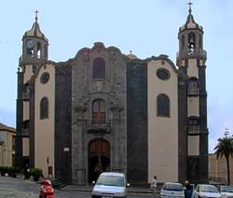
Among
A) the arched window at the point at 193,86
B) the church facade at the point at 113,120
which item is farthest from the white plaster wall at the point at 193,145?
the arched window at the point at 193,86

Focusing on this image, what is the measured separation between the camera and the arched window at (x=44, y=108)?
183 feet

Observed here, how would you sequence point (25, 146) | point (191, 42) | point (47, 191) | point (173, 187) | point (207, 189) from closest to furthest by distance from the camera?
1. point (47, 191)
2. point (173, 187)
3. point (207, 189)
4. point (191, 42)
5. point (25, 146)

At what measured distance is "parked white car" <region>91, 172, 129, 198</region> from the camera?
90.7 ft

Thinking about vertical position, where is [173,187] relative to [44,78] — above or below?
below

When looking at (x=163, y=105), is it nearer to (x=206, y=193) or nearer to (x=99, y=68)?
(x=99, y=68)

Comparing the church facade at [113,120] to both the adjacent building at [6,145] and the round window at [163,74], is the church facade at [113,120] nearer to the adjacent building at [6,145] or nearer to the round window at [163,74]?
the round window at [163,74]

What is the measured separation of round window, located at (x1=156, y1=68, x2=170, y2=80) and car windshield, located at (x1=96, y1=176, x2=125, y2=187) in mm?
25024

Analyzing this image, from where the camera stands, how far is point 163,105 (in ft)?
176

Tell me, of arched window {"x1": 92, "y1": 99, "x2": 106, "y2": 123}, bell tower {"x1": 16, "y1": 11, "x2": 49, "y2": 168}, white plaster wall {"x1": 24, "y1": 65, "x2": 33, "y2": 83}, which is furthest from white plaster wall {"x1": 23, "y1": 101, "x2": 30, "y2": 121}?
arched window {"x1": 92, "y1": 99, "x2": 106, "y2": 123}

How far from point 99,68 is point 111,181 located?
83.7 ft

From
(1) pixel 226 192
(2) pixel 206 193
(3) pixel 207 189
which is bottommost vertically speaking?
(1) pixel 226 192

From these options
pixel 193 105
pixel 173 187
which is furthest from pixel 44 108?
pixel 173 187

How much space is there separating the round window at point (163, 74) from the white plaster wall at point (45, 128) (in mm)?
10722

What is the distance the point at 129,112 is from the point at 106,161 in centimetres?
527
